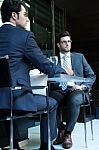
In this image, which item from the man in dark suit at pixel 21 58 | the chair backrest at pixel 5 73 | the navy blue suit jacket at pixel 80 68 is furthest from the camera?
the navy blue suit jacket at pixel 80 68

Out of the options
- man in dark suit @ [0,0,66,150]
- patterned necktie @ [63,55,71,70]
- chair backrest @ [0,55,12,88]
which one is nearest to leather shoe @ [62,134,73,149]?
patterned necktie @ [63,55,71,70]

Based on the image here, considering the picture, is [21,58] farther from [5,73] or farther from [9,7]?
[9,7]

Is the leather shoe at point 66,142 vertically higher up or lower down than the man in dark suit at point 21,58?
lower down

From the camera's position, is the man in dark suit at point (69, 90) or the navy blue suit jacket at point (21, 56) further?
the man in dark suit at point (69, 90)

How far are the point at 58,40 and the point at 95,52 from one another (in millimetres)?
5494

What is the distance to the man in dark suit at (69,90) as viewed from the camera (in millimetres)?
3039

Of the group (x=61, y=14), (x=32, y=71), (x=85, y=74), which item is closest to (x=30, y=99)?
(x=32, y=71)

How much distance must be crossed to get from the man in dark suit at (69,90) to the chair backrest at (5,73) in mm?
1287

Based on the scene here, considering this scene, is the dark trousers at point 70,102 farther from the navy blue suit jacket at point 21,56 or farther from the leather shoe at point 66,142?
the navy blue suit jacket at point 21,56

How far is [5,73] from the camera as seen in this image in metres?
1.80

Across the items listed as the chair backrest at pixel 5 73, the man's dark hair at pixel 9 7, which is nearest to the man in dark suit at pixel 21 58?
the man's dark hair at pixel 9 7

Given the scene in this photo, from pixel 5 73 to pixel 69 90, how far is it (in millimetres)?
1507

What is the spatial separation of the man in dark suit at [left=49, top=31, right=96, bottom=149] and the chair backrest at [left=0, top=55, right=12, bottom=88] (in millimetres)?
1287

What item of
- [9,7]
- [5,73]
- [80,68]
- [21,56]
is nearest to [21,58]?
[21,56]
